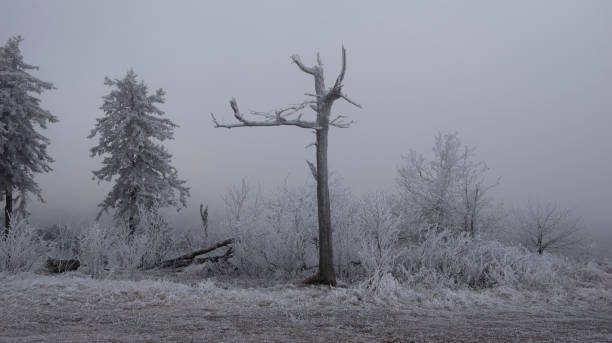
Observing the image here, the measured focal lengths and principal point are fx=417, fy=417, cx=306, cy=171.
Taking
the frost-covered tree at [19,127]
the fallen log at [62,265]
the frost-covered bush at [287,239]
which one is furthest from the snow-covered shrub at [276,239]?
the frost-covered tree at [19,127]

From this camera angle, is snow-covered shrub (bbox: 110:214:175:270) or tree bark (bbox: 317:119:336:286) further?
snow-covered shrub (bbox: 110:214:175:270)

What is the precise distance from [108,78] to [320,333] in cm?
2062

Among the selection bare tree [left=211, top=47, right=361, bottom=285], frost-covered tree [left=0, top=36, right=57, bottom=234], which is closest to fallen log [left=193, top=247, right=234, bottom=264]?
bare tree [left=211, top=47, right=361, bottom=285]

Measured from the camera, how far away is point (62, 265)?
12.8m

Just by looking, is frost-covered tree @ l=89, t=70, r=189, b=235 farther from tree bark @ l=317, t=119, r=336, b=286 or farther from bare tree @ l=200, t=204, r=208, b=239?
tree bark @ l=317, t=119, r=336, b=286

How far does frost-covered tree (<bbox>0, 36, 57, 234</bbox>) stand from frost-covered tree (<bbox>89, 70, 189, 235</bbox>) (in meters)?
2.53

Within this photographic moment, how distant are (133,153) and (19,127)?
521cm

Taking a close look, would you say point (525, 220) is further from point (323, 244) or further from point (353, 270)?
point (323, 244)

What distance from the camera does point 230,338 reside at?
5.01 m

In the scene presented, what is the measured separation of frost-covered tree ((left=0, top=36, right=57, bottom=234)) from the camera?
1923 cm

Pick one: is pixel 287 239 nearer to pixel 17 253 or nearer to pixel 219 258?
pixel 219 258

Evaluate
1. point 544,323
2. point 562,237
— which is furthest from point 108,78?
point 562,237

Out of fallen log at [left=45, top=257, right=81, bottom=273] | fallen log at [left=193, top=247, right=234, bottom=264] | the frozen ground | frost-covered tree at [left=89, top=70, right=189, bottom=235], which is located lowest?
the frozen ground

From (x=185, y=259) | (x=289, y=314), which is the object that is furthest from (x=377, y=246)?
(x=185, y=259)
